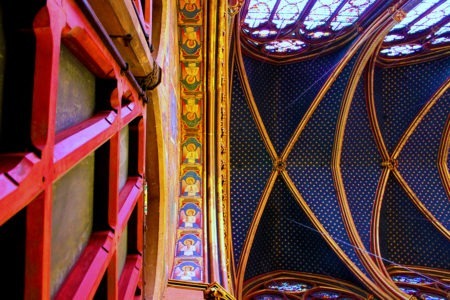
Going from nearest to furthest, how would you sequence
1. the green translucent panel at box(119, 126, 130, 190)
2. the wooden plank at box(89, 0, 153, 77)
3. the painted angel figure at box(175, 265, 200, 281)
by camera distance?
the wooden plank at box(89, 0, 153, 77)
the green translucent panel at box(119, 126, 130, 190)
the painted angel figure at box(175, 265, 200, 281)

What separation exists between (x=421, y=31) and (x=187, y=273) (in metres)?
8.93

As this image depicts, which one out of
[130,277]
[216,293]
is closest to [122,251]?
[130,277]

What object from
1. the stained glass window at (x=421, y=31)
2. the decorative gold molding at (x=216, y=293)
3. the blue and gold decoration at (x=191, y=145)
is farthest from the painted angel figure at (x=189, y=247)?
the stained glass window at (x=421, y=31)

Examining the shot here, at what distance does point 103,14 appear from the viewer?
5.99ft

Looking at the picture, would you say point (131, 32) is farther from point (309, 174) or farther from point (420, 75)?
point (420, 75)

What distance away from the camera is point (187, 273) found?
457 cm

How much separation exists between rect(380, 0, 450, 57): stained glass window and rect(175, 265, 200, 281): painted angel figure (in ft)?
26.4

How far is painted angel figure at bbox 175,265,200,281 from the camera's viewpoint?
4492 mm

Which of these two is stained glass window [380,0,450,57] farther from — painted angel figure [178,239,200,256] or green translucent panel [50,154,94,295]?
green translucent panel [50,154,94,295]

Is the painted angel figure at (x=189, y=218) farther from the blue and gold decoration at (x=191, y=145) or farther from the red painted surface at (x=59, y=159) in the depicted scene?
the red painted surface at (x=59, y=159)

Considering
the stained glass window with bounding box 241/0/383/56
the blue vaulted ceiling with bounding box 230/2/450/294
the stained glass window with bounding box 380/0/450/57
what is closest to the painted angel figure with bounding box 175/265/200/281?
the blue vaulted ceiling with bounding box 230/2/450/294

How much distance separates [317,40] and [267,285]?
21.4 feet

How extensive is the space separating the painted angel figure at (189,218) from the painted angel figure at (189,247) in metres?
0.27

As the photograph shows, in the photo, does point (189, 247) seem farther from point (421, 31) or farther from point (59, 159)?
point (421, 31)
